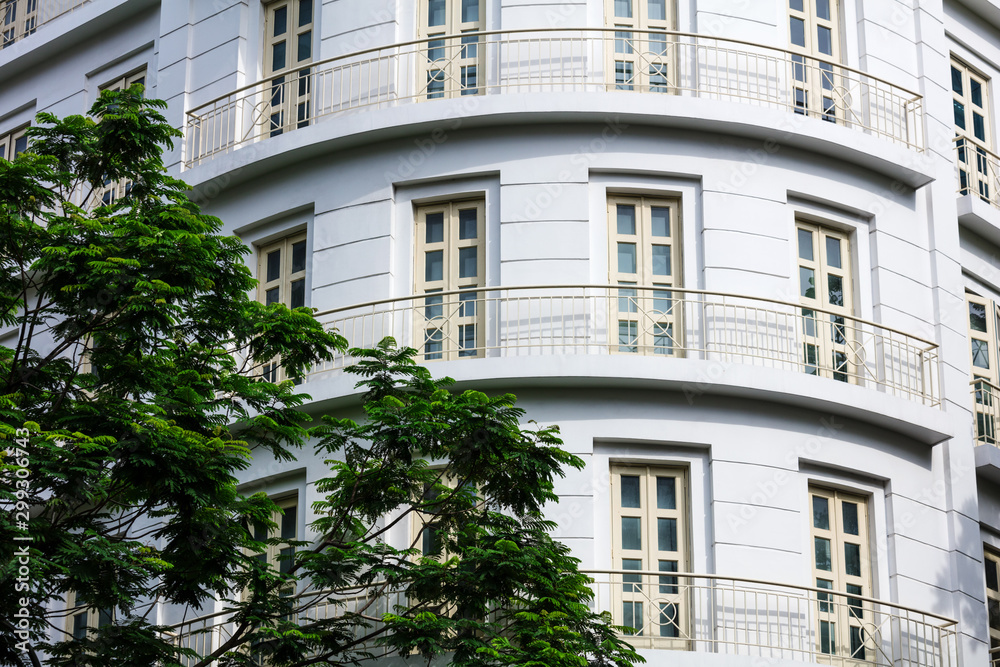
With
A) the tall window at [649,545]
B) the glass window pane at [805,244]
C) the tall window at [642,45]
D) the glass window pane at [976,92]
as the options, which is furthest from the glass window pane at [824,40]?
the tall window at [649,545]

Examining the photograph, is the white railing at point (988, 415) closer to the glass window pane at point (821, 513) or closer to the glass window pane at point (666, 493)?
the glass window pane at point (821, 513)

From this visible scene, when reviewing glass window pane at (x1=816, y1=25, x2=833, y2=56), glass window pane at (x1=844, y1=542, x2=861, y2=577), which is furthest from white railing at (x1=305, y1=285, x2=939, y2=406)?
glass window pane at (x1=816, y1=25, x2=833, y2=56)

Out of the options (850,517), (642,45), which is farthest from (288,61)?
(850,517)

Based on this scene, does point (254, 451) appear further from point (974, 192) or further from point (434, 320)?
point (974, 192)

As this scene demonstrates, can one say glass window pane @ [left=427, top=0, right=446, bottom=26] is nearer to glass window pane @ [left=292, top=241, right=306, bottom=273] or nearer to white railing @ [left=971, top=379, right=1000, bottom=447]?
glass window pane @ [left=292, top=241, right=306, bottom=273]

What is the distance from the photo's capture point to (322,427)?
16016mm

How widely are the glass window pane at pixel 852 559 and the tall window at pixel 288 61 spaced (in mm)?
8812

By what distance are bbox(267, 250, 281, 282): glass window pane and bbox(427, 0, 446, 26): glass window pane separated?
144 inches

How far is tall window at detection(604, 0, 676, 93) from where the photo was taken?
20.5 meters

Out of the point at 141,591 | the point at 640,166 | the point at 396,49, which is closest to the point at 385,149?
the point at 396,49

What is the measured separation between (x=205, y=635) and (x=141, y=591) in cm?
526

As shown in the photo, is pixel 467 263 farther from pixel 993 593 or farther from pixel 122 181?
pixel 993 593

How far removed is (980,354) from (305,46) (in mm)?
10144

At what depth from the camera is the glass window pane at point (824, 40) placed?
21594 millimetres
